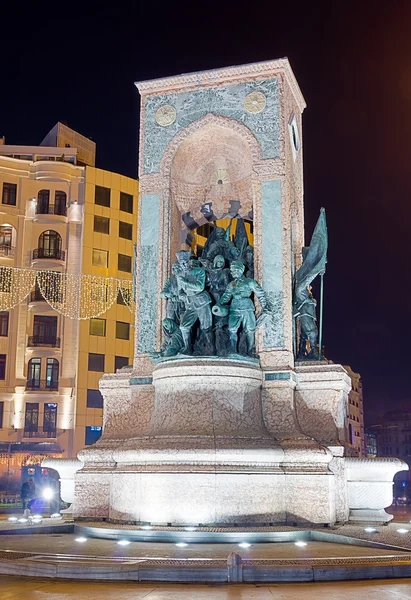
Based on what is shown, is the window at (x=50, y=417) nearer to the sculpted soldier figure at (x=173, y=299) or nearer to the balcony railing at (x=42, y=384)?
the balcony railing at (x=42, y=384)

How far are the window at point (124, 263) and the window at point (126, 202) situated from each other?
3.30 metres

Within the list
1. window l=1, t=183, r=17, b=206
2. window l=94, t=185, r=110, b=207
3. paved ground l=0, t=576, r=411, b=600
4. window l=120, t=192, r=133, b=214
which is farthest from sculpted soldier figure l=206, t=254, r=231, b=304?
window l=120, t=192, r=133, b=214

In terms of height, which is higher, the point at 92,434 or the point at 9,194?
the point at 9,194

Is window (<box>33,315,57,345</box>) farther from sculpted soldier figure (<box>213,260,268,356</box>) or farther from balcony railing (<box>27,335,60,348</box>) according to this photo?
sculpted soldier figure (<box>213,260,268,356</box>)

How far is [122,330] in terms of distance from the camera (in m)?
48.7

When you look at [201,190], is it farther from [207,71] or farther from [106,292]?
[106,292]

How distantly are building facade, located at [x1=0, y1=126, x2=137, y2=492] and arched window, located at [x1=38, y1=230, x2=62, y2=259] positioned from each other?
0.22 feet

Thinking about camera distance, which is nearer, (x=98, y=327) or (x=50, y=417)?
(x=50, y=417)

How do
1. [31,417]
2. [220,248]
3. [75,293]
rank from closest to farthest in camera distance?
[220,248]
[31,417]
[75,293]

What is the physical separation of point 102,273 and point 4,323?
709 centimetres

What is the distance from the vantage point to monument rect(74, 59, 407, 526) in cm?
1375

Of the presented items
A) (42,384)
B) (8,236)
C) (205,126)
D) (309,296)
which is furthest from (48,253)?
(309,296)

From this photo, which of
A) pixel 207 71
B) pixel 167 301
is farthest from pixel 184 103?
pixel 167 301

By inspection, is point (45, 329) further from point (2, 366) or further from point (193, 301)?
point (193, 301)
